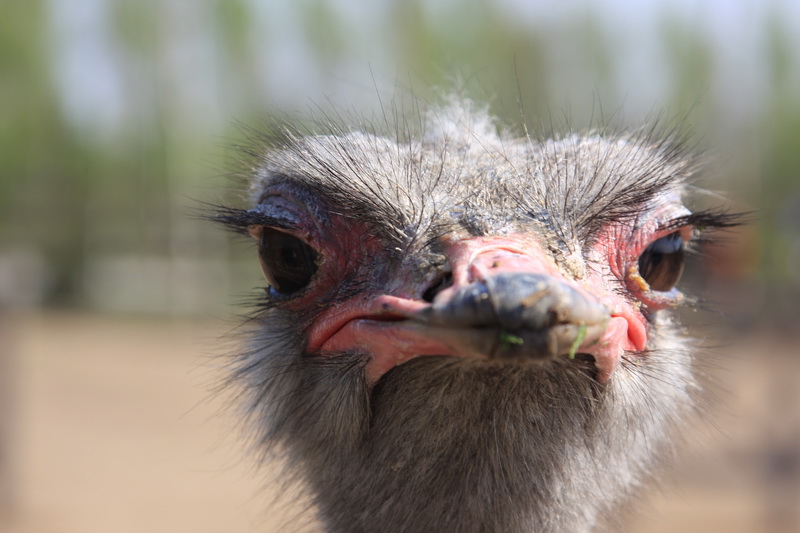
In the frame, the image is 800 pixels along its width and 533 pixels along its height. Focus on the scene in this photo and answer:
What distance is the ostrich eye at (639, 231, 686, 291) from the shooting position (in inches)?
83.1

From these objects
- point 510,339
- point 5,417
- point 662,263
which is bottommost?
point 5,417

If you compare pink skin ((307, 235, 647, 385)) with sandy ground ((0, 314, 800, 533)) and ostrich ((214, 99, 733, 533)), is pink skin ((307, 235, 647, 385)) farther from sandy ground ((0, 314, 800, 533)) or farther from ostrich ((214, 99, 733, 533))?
sandy ground ((0, 314, 800, 533))

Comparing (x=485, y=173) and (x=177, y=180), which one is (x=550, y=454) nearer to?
(x=485, y=173)

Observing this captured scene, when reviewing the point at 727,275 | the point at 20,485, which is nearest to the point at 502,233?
the point at 20,485

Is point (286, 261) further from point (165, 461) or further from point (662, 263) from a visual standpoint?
point (165, 461)

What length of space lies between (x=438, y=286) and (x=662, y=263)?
2.57 ft

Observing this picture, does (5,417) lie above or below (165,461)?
above

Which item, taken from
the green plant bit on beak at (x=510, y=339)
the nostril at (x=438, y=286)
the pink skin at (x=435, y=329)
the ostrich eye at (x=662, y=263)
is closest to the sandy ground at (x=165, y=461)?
the ostrich eye at (x=662, y=263)

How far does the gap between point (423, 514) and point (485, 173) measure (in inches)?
29.2

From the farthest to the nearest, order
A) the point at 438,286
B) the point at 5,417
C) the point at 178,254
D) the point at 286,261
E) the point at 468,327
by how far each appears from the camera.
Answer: the point at 178,254 < the point at 5,417 < the point at 286,261 < the point at 438,286 < the point at 468,327

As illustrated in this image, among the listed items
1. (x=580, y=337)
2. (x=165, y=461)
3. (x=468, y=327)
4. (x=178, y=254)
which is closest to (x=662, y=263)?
(x=580, y=337)

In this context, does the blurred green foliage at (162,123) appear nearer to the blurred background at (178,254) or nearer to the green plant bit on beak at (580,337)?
the blurred background at (178,254)

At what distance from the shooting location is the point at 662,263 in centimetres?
213

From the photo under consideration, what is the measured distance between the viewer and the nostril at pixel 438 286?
5.12ft
